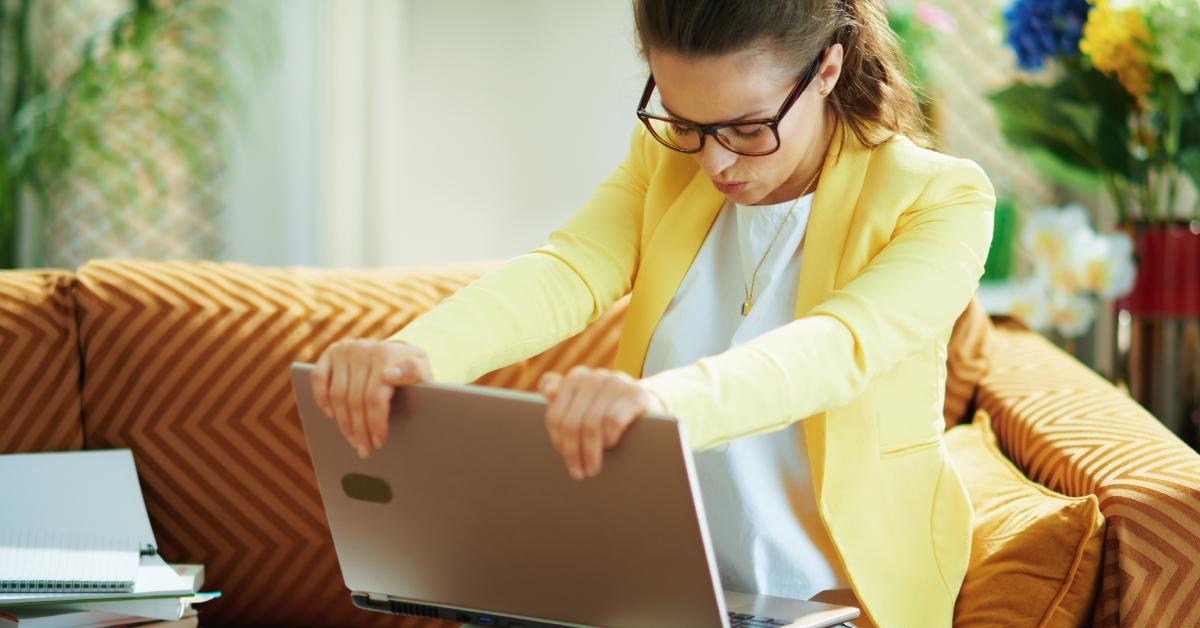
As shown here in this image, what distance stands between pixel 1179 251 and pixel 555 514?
1.31m

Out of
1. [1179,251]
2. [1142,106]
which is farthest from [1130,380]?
Answer: [1142,106]

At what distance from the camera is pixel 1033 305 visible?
1955 mm

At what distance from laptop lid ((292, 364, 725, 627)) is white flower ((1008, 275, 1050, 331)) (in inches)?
49.1

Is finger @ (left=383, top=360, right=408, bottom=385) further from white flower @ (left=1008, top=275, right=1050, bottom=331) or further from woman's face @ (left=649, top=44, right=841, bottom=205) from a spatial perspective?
white flower @ (left=1008, top=275, right=1050, bottom=331)

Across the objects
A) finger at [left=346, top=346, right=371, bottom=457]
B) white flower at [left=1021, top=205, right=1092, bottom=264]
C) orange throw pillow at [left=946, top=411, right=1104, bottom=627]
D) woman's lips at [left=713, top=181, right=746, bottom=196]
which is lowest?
orange throw pillow at [left=946, top=411, right=1104, bottom=627]

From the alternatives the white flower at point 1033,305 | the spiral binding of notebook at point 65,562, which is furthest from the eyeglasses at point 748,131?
the white flower at point 1033,305

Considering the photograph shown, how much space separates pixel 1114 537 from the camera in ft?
3.74

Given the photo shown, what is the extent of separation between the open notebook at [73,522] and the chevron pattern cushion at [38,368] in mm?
57

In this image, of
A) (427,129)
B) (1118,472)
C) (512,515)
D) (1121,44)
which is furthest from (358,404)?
(427,129)

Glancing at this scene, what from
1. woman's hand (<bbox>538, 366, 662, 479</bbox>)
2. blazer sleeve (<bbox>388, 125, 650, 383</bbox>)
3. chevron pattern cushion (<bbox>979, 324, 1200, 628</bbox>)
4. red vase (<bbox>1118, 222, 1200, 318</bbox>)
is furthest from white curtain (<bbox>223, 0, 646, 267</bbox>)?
woman's hand (<bbox>538, 366, 662, 479</bbox>)

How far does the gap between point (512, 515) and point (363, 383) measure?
15 cm

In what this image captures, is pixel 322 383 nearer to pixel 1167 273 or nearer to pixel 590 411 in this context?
pixel 590 411

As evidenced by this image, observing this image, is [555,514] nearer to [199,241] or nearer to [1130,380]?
[1130,380]

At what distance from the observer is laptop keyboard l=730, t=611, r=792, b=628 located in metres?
0.98
